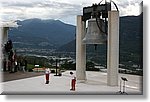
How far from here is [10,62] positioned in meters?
6.24

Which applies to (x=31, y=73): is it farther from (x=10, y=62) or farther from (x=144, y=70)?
(x=144, y=70)

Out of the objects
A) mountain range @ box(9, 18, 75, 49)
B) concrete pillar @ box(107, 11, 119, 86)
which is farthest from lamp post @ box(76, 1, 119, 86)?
mountain range @ box(9, 18, 75, 49)

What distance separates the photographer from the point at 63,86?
20.5ft

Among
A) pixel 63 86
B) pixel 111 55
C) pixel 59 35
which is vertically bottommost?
pixel 63 86

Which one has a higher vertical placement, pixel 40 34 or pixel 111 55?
pixel 40 34

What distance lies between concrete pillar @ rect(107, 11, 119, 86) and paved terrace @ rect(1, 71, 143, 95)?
65 millimetres

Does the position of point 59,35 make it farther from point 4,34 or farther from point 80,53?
point 4,34

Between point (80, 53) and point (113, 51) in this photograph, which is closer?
point (113, 51)

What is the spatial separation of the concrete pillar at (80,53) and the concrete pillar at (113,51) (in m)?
0.27

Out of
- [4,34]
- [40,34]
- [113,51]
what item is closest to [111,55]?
[113,51]

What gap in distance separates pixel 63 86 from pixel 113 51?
24.1 inches

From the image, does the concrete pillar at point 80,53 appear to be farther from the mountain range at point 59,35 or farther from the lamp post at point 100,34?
the mountain range at point 59,35

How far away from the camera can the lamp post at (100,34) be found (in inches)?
247

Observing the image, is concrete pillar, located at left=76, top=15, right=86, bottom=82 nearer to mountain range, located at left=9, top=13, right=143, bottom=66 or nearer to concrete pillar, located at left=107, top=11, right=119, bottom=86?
mountain range, located at left=9, top=13, right=143, bottom=66
